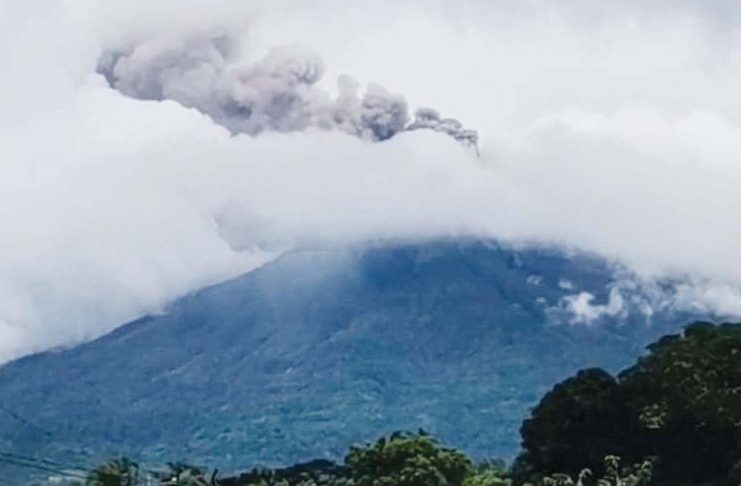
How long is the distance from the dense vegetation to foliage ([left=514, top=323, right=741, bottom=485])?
1.1 inches

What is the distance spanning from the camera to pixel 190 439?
189 metres

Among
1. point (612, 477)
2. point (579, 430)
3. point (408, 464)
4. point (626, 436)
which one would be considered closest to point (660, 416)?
point (612, 477)

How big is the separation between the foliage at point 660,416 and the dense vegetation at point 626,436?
1.1 inches

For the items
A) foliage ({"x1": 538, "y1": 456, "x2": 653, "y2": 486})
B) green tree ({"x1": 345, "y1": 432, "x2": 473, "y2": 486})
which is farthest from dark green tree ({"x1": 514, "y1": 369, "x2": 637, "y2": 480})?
green tree ({"x1": 345, "y1": 432, "x2": 473, "y2": 486})

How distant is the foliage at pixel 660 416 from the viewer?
140 feet

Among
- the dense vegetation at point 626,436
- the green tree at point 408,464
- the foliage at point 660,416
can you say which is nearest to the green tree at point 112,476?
the dense vegetation at point 626,436

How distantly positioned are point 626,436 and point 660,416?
14.7ft

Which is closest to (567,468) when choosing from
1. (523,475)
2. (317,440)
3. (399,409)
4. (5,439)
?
(523,475)

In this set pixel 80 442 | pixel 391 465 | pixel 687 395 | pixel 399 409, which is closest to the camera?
pixel 687 395

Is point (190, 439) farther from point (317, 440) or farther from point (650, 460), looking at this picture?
point (650, 460)

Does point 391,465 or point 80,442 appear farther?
point 80,442

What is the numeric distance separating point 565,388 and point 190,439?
14275 centimetres

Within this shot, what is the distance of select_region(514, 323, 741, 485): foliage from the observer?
140 feet

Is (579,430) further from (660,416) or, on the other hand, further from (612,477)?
(660,416)
